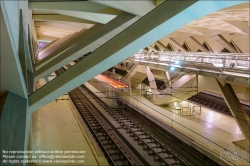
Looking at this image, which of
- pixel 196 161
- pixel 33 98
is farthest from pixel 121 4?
pixel 196 161

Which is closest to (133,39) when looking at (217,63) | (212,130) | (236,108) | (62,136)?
(62,136)

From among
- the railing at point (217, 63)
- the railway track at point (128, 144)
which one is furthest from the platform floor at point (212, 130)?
the railing at point (217, 63)

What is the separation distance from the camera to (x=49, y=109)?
1059cm

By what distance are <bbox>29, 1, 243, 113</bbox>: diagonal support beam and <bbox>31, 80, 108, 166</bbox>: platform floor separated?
3315mm

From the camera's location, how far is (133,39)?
224 centimetres

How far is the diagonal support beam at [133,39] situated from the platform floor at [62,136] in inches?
131

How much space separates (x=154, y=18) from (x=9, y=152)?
6.68 feet

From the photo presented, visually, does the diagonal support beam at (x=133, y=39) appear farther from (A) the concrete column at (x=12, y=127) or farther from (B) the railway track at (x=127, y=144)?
(B) the railway track at (x=127, y=144)

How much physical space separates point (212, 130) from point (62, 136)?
825cm

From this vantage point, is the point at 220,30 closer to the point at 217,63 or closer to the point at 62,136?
the point at 217,63

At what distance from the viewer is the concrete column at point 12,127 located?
1.86m

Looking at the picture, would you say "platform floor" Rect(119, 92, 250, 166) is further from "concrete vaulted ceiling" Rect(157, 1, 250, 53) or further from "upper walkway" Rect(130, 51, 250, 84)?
"concrete vaulted ceiling" Rect(157, 1, 250, 53)

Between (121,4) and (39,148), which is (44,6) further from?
(39,148)

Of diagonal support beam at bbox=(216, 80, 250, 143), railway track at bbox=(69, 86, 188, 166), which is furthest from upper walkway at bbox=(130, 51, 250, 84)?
railway track at bbox=(69, 86, 188, 166)
